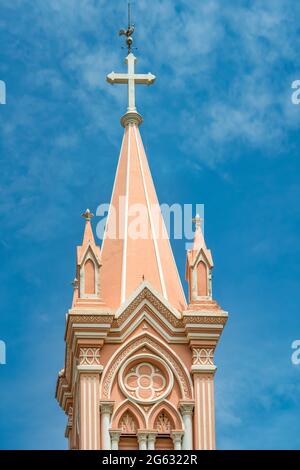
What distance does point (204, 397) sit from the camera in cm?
4853

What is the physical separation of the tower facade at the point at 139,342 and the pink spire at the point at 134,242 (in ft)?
0.08

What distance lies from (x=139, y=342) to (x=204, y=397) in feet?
6.44

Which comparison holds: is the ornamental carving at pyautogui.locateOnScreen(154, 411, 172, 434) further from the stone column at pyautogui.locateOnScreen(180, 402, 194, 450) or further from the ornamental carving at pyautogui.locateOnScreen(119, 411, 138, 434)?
the ornamental carving at pyautogui.locateOnScreen(119, 411, 138, 434)

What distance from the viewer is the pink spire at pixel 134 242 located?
49969mm

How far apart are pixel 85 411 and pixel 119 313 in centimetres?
249

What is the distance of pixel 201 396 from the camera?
48.5 metres

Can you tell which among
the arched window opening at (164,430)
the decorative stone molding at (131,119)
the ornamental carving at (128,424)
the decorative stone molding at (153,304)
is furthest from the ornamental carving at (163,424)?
the decorative stone molding at (131,119)

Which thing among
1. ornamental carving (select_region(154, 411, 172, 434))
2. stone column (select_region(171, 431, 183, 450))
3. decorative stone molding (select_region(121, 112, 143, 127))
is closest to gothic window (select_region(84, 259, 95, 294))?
ornamental carving (select_region(154, 411, 172, 434))

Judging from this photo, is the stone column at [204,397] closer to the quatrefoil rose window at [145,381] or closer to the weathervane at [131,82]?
the quatrefoil rose window at [145,381]

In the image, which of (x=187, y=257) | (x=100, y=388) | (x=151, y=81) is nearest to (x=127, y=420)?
(x=100, y=388)

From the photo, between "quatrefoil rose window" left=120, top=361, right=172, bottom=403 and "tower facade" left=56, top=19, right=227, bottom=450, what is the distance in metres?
0.02

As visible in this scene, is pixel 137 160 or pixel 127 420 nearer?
pixel 127 420

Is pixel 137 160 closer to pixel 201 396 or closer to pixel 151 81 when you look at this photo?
pixel 151 81
